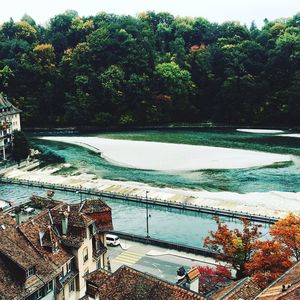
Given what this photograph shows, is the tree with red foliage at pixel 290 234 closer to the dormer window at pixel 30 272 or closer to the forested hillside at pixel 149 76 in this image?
the dormer window at pixel 30 272

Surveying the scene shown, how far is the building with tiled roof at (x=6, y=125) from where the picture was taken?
349ft

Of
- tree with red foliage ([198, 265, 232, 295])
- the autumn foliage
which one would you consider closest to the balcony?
tree with red foliage ([198, 265, 232, 295])

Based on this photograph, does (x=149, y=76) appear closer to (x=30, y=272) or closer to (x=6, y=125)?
(x=6, y=125)

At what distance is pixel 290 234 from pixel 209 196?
35688 mm

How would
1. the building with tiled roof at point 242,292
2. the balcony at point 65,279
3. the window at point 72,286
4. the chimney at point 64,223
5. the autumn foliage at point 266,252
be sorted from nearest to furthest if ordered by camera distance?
the building with tiled roof at point 242,292, the balcony at point 65,279, the autumn foliage at point 266,252, the window at point 72,286, the chimney at point 64,223

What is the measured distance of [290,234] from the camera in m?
38.4

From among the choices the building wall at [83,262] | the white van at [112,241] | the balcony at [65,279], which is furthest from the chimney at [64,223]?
the white van at [112,241]

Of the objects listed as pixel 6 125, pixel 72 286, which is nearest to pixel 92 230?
pixel 72 286

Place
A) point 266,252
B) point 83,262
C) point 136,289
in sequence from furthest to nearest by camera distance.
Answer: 1. point 83,262
2. point 266,252
3. point 136,289

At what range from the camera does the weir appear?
63.4m

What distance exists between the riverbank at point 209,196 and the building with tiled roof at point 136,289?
1686 inches

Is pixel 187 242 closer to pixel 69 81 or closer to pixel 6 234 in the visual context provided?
pixel 6 234

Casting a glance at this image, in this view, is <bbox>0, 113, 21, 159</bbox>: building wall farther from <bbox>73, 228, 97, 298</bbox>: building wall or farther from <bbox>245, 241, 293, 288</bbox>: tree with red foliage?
<bbox>245, 241, 293, 288</bbox>: tree with red foliage

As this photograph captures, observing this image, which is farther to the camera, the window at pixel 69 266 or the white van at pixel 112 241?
the white van at pixel 112 241
